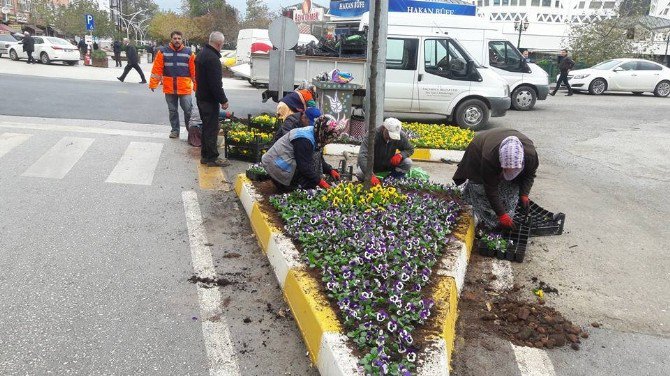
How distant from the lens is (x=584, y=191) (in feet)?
26.7

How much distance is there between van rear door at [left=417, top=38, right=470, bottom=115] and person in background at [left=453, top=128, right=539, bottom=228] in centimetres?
708

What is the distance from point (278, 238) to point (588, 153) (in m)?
8.54

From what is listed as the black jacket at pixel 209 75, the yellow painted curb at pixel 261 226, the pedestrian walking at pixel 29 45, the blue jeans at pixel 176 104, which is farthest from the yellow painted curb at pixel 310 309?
the pedestrian walking at pixel 29 45

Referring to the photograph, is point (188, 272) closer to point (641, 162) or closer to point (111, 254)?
point (111, 254)

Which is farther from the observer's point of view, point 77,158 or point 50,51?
point 50,51

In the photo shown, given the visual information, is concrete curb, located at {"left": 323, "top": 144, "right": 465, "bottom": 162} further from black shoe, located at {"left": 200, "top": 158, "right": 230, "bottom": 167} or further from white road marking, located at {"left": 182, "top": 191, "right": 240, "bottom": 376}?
white road marking, located at {"left": 182, "top": 191, "right": 240, "bottom": 376}

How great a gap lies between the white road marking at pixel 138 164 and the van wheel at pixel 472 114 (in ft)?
23.1

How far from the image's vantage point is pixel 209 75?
7582 mm

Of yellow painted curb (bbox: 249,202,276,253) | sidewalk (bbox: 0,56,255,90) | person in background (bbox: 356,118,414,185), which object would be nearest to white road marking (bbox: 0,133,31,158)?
yellow painted curb (bbox: 249,202,276,253)

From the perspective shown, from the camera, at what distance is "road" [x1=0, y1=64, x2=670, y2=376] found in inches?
Result: 136

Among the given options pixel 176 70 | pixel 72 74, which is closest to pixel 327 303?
pixel 176 70

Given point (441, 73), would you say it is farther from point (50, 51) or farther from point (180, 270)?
point (50, 51)

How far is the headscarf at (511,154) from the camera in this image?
4965 mm

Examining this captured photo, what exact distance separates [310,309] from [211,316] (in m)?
0.77
